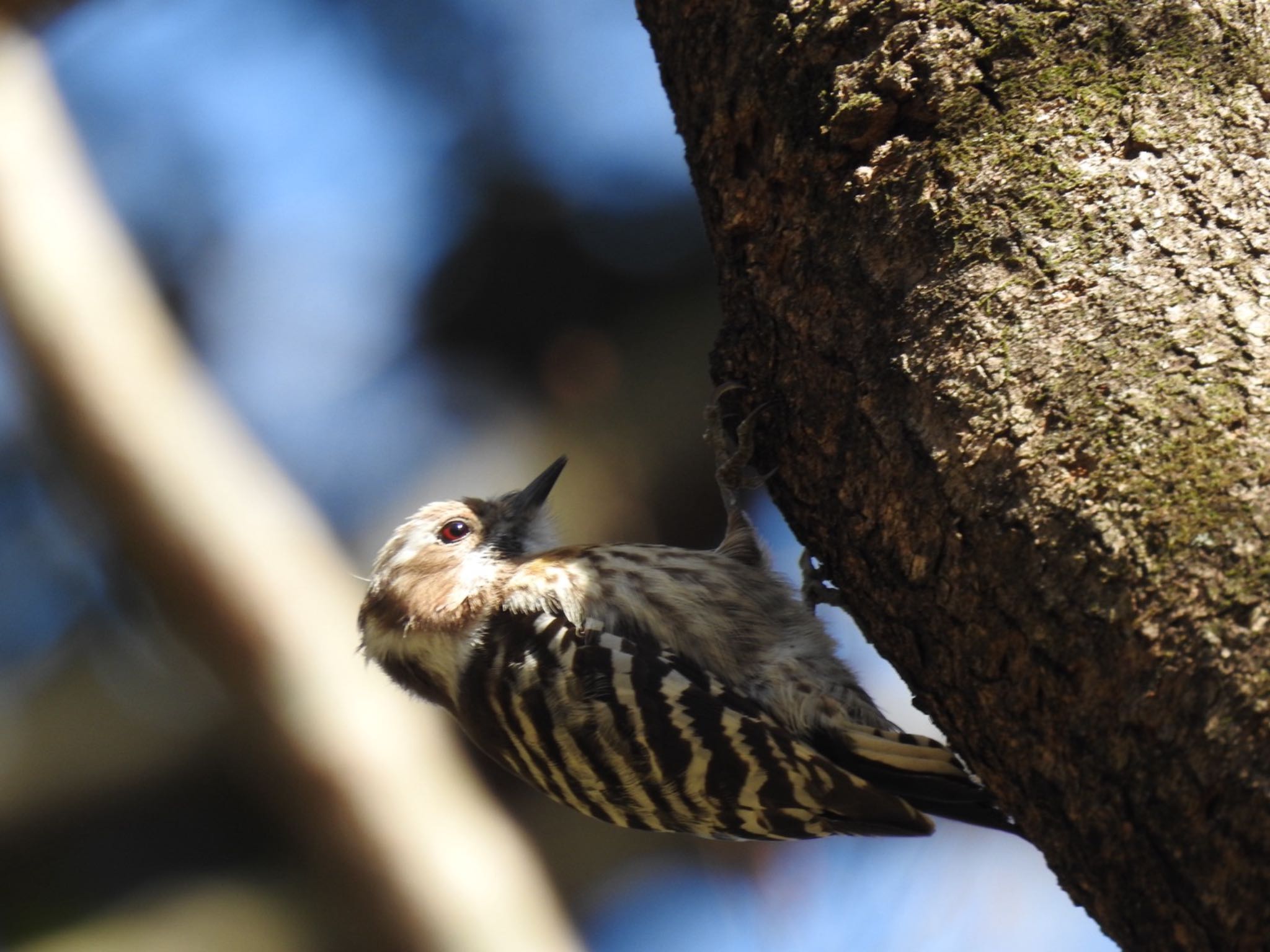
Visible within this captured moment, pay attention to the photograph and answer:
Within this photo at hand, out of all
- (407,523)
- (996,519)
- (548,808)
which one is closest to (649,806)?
(407,523)

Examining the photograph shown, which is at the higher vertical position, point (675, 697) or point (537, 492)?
point (537, 492)

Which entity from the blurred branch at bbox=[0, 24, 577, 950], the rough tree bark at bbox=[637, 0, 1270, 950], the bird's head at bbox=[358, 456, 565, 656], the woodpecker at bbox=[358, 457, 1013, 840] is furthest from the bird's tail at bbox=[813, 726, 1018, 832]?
the blurred branch at bbox=[0, 24, 577, 950]

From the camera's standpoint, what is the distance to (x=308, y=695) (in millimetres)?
5332

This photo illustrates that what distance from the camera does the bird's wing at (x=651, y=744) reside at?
339cm

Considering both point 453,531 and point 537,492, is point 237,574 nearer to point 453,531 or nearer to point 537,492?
point 453,531

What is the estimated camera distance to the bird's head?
13.9 ft

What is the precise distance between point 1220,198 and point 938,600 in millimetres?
789

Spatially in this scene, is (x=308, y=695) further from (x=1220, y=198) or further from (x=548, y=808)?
(x=1220, y=198)

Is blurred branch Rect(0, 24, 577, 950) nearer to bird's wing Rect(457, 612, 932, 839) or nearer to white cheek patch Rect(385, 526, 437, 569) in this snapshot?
white cheek patch Rect(385, 526, 437, 569)

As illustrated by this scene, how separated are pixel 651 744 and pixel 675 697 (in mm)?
151

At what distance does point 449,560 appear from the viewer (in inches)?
176

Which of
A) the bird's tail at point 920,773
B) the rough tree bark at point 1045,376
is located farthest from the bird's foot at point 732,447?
the bird's tail at point 920,773

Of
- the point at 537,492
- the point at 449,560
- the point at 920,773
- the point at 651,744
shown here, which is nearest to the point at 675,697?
the point at 651,744

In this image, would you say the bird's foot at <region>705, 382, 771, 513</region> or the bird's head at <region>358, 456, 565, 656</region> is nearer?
the bird's foot at <region>705, 382, 771, 513</region>
